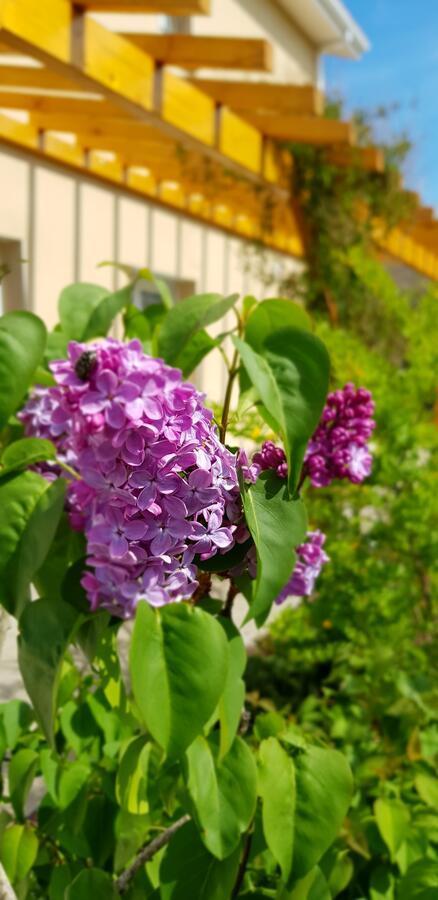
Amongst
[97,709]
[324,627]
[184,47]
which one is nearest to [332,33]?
[184,47]

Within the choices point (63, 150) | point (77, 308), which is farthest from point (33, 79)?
point (77, 308)

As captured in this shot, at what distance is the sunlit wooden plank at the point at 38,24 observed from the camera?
129 inches

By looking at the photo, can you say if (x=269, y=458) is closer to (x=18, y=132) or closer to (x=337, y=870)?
(x=337, y=870)

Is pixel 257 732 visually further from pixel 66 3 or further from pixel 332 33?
pixel 332 33

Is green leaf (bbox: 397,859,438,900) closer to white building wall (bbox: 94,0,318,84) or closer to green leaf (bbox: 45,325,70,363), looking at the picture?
green leaf (bbox: 45,325,70,363)

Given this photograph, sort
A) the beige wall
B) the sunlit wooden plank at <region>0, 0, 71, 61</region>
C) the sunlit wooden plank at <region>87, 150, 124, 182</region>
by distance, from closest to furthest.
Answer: the sunlit wooden plank at <region>0, 0, 71, 61</region>, the beige wall, the sunlit wooden plank at <region>87, 150, 124, 182</region>

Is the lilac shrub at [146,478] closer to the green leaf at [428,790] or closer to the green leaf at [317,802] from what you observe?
the green leaf at [317,802]

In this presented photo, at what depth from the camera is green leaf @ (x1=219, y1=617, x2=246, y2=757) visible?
1062 millimetres

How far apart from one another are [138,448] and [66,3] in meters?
3.29

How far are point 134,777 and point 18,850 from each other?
1.00ft

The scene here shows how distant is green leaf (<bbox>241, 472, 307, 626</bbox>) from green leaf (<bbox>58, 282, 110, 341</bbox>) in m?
0.69

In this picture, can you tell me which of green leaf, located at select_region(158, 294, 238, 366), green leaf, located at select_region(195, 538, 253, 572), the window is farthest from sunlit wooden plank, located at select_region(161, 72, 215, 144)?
green leaf, located at select_region(195, 538, 253, 572)

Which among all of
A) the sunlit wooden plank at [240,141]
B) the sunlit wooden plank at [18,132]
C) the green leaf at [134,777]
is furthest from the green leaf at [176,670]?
the sunlit wooden plank at [240,141]

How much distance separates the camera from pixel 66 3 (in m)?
3.69
